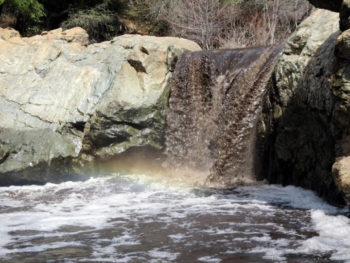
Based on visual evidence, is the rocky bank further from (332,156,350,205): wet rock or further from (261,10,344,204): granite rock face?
(332,156,350,205): wet rock

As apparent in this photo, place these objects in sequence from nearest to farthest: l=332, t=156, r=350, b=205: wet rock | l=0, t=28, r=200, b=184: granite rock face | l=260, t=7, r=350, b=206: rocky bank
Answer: l=332, t=156, r=350, b=205: wet rock < l=260, t=7, r=350, b=206: rocky bank < l=0, t=28, r=200, b=184: granite rock face

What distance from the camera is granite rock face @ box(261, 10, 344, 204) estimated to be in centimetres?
658

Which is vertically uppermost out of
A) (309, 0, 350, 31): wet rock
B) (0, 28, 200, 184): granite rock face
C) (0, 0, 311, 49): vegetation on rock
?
(0, 0, 311, 49): vegetation on rock

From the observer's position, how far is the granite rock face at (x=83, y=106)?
9.05 m

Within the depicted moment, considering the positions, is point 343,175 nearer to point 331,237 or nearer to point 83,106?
point 331,237

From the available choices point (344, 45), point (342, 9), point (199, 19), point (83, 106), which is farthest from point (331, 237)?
point (199, 19)

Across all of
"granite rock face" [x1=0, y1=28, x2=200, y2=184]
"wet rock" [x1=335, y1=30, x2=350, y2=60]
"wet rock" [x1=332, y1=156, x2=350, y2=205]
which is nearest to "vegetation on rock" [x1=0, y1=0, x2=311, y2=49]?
"granite rock face" [x1=0, y1=28, x2=200, y2=184]

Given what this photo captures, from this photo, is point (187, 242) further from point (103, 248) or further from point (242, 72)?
point (242, 72)

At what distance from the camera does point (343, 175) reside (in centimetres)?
495

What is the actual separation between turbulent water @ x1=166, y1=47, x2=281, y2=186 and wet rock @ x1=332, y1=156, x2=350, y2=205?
9.35 ft

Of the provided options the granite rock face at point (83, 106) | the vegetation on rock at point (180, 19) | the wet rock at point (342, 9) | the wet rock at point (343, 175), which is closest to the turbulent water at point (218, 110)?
the granite rock face at point (83, 106)

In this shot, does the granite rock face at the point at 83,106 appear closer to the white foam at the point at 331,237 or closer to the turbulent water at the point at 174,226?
the turbulent water at the point at 174,226

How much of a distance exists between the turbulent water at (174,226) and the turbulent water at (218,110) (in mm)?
805

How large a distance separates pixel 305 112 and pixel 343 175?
2175mm
